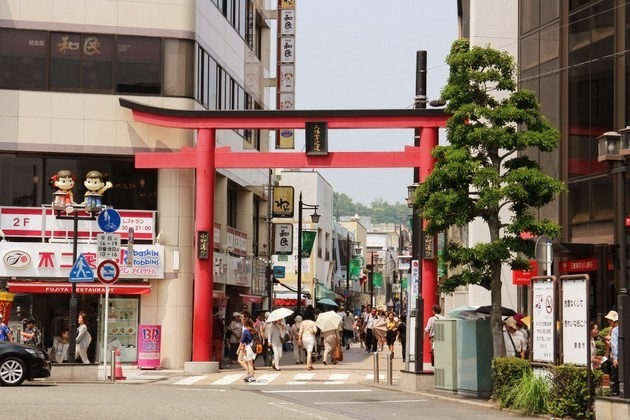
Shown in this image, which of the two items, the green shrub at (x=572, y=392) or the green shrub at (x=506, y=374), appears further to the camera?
the green shrub at (x=506, y=374)

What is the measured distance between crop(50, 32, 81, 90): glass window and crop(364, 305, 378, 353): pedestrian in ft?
66.2

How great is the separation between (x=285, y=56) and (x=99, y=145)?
43.2 feet

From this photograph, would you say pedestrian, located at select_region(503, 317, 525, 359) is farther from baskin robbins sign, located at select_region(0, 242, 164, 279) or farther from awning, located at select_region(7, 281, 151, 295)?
awning, located at select_region(7, 281, 151, 295)

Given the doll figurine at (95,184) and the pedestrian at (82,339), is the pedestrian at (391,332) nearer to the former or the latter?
the doll figurine at (95,184)

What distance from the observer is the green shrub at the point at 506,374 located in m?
22.6

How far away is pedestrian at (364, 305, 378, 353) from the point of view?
53562 mm

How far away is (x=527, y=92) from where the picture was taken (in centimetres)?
2595

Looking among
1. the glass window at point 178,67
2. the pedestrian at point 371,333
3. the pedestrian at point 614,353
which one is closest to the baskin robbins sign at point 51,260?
the glass window at point 178,67

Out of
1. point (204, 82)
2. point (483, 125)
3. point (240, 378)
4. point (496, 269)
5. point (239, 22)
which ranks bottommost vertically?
point (240, 378)

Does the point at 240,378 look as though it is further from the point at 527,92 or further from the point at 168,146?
the point at 527,92

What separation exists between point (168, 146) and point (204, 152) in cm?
211

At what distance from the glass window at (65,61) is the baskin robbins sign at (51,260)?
5150 millimetres

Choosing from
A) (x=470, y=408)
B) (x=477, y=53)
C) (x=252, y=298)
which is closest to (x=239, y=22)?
(x=252, y=298)

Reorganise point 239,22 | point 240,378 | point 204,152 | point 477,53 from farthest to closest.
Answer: point 239,22 → point 204,152 → point 240,378 → point 477,53
